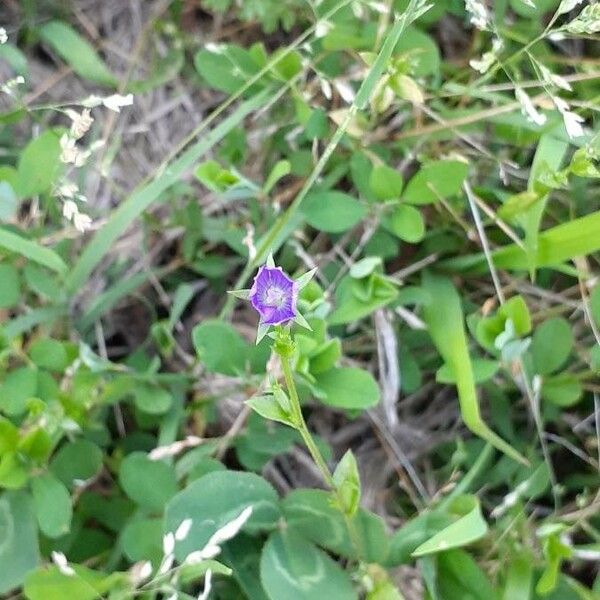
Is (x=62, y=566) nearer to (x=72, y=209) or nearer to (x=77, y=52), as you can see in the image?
(x=72, y=209)

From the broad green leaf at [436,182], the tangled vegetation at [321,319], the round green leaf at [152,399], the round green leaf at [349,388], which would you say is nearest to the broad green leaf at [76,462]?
the tangled vegetation at [321,319]

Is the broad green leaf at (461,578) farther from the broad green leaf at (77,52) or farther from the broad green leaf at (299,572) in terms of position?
the broad green leaf at (77,52)

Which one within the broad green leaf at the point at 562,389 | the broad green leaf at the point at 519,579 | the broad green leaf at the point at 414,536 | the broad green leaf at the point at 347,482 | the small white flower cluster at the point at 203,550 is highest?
the small white flower cluster at the point at 203,550

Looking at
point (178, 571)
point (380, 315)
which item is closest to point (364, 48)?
point (380, 315)

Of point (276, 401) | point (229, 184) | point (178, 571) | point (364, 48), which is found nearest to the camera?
point (276, 401)

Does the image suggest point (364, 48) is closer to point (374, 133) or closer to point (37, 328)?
point (374, 133)

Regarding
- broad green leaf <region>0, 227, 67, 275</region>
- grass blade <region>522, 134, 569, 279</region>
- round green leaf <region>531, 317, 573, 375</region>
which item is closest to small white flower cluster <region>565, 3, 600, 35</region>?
grass blade <region>522, 134, 569, 279</region>
